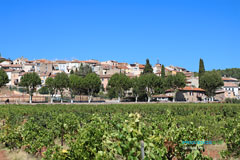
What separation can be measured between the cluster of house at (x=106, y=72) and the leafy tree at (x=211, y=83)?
8.55 ft

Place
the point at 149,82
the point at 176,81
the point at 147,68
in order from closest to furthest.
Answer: the point at 176,81 < the point at 149,82 < the point at 147,68

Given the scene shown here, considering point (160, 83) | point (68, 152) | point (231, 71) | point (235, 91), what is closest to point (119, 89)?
point (160, 83)

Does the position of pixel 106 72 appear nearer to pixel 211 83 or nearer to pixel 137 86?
pixel 137 86

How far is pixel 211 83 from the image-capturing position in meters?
79.8

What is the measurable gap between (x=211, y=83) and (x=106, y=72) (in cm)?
5086

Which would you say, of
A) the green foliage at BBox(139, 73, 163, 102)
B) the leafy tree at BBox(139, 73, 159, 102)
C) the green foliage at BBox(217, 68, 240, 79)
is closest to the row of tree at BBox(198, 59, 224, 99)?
the green foliage at BBox(139, 73, 163, 102)

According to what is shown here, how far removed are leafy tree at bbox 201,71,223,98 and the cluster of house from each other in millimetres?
2607

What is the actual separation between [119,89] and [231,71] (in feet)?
324

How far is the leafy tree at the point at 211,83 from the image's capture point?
79.5m

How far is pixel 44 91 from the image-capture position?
282ft

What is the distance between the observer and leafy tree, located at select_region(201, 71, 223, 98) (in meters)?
79.5

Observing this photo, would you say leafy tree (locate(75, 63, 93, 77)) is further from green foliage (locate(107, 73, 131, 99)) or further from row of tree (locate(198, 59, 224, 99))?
row of tree (locate(198, 59, 224, 99))

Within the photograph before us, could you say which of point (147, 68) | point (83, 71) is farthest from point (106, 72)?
point (147, 68)

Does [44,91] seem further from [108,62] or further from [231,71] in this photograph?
[231,71]
